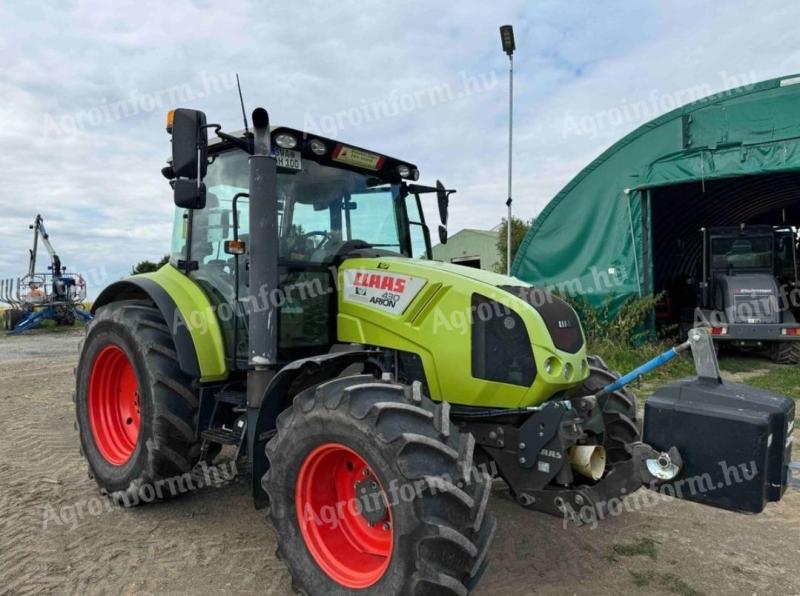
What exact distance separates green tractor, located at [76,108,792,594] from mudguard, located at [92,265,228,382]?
0.04 feet

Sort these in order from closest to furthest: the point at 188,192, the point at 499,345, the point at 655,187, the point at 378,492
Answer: the point at 378,492 → the point at 499,345 → the point at 188,192 → the point at 655,187

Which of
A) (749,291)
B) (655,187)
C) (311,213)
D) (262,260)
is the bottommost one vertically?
(749,291)

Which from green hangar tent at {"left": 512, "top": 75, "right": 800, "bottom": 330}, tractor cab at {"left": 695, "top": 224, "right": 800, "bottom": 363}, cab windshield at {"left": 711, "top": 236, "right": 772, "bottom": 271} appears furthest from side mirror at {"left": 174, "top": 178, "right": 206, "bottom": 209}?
cab windshield at {"left": 711, "top": 236, "right": 772, "bottom": 271}

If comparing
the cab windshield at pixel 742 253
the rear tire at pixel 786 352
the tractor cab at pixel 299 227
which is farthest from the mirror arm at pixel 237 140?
the cab windshield at pixel 742 253

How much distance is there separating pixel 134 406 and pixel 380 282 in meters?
2.42

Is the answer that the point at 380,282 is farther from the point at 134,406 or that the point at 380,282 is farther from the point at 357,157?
the point at 134,406

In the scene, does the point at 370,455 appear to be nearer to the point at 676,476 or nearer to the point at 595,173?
the point at 676,476

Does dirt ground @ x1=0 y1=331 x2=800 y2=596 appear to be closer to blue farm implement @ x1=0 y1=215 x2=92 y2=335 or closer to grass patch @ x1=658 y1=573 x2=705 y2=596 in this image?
grass patch @ x1=658 y1=573 x2=705 y2=596

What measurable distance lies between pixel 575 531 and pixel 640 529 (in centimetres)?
45

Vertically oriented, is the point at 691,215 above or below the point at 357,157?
above

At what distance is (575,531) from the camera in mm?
3807

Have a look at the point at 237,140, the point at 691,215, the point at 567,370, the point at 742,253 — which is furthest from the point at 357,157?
the point at 691,215

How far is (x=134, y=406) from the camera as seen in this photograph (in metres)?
4.61

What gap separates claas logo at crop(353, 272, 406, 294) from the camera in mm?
3381
